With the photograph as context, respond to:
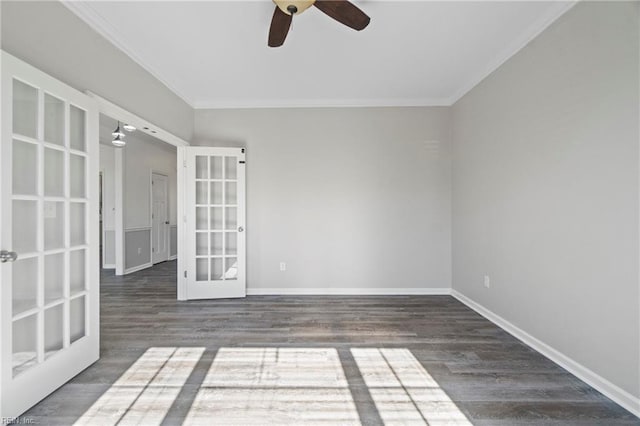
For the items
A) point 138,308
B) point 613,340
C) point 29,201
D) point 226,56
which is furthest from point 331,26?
point 138,308

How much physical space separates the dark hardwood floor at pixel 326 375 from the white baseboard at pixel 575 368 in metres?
0.05

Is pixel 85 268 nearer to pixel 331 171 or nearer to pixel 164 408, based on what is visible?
pixel 164 408

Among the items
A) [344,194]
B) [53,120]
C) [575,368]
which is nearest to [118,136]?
[53,120]

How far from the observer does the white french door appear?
57.7 inches

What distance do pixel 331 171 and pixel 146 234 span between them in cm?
429

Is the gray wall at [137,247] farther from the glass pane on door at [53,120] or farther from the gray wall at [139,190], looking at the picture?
the glass pane on door at [53,120]

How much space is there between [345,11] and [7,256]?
2353 millimetres

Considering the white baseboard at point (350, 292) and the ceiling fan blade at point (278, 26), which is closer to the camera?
the ceiling fan blade at point (278, 26)

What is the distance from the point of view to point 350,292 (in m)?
3.74

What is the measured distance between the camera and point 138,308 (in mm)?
3232

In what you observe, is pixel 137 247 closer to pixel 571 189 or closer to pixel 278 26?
pixel 278 26

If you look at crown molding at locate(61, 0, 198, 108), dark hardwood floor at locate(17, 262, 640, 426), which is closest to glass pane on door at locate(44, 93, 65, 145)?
crown molding at locate(61, 0, 198, 108)

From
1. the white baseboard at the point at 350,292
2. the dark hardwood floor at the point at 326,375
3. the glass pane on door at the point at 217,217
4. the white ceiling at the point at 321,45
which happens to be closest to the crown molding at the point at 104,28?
the white ceiling at the point at 321,45

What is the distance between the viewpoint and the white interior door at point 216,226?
3535 mm
